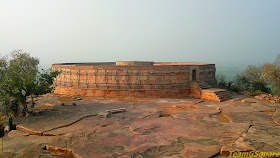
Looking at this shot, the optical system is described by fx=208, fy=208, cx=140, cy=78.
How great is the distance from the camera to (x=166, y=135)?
7.19 meters

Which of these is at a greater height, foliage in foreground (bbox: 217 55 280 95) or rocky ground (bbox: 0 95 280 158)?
foliage in foreground (bbox: 217 55 280 95)

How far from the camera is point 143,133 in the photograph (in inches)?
292

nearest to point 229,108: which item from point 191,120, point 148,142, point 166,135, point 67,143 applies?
point 191,120

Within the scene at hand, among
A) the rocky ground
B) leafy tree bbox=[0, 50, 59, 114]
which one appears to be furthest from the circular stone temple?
leafy tree bbox=[0, 50, 59, 114]

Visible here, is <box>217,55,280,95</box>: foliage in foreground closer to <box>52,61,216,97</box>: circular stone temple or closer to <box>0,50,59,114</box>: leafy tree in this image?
<box>52,61,216,97</box>: circular stone temple

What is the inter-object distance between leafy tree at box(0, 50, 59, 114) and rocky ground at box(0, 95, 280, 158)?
112 cm

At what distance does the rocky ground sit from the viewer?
597cm

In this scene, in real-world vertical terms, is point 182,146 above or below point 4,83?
below

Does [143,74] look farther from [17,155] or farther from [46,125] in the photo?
[17,155]

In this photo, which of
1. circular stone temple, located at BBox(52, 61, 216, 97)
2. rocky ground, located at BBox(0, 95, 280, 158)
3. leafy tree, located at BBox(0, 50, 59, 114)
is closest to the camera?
rocky ground, located at BBox(0, 95, 280, 158)

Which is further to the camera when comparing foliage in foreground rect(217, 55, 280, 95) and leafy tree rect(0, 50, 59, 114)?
foliage in foreground rect(217, 55, 280, 95)

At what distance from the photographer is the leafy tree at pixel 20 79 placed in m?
9.34

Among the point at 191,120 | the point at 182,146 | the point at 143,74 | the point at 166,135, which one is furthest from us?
the point at 143,74

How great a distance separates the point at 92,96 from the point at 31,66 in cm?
555
